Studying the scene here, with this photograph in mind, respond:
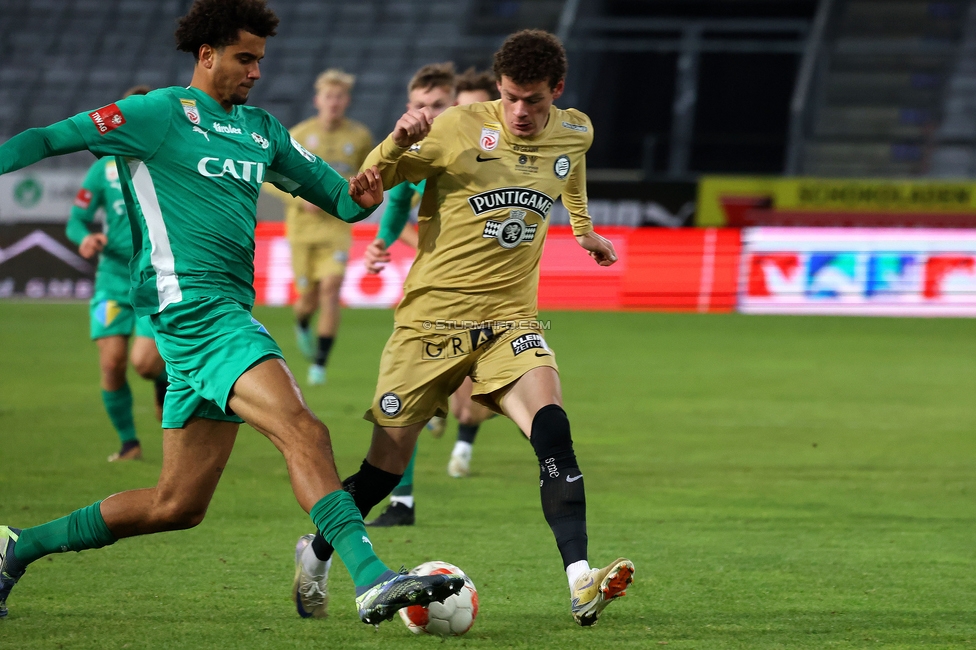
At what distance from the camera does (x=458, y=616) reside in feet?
15.0

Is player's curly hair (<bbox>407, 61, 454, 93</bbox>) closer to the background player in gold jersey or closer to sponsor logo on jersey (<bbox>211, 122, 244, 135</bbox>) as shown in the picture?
sponsor logo on jersey (<bbox>211, 122, 244, 135</bbox>)

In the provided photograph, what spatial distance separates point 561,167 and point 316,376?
741 cm

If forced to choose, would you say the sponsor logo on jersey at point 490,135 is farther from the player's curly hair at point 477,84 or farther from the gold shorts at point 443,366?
the player's curly hair at point 477,84

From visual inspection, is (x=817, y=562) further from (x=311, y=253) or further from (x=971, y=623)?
(x=311, y=253)

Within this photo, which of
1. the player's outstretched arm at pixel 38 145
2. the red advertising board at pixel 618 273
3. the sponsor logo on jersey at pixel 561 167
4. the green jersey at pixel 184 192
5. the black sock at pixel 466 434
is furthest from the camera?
the red advertising board at pixel 618 273

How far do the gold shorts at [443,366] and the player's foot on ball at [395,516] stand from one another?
60.7 inches

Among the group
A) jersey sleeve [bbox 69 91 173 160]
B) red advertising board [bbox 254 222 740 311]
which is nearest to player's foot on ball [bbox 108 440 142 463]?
jersey sleeve [bbox 69 91 173 160]

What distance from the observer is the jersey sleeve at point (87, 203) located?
8.80m

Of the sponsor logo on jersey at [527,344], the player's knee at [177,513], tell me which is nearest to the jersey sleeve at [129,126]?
the player's knee at [177,513]

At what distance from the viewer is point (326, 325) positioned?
1240cm

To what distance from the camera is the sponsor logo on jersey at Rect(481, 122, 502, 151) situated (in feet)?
17.2

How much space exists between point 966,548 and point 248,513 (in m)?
3.60

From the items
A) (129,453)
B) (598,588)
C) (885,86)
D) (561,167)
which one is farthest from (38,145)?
(885,86)

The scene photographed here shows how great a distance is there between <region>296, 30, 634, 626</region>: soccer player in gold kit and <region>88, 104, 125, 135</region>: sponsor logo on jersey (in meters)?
1.03
